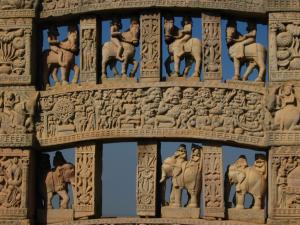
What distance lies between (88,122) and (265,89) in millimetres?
2363

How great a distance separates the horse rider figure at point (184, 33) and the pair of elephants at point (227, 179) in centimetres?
140

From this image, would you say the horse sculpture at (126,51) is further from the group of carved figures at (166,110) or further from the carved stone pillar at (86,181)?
the carved stone pillar at (86,181)

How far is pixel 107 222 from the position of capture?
11672 millimetres

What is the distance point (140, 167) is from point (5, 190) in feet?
6.05

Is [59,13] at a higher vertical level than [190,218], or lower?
higher

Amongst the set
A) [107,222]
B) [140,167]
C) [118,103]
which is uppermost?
[118,103]

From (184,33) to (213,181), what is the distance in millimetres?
2008

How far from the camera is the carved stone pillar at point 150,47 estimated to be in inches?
465

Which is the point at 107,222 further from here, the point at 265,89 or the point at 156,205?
the point at 265,89

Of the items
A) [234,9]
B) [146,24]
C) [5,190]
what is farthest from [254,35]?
[5,190]

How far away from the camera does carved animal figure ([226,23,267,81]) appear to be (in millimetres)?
11750

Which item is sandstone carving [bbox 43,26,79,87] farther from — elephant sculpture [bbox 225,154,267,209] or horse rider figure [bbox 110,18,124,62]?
elephant sculpture [bbox 225,154,267,209]

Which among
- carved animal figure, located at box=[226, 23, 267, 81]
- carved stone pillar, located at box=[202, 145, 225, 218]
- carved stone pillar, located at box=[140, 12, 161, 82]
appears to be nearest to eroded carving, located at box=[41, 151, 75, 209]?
carved stone pillar, located at box=[140, 12, 161, 82]

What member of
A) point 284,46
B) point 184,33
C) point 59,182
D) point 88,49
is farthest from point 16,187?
point 284,46
